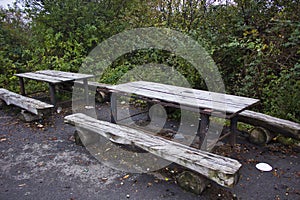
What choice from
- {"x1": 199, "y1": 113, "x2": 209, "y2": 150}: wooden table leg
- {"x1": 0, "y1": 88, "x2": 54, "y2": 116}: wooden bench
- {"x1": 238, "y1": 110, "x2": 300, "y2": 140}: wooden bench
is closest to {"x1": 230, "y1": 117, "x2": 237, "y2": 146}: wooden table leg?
{"x1": 238, "y1": 110, "x2": 300, "y2": 140}: wooden bench

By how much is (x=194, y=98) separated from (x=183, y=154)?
2.81 feet

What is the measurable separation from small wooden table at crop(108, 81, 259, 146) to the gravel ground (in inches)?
22.9

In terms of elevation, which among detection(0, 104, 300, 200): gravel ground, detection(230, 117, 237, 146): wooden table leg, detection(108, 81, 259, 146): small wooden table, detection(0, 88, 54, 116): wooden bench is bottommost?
detection(0, 104, 300, 200): gravel ground

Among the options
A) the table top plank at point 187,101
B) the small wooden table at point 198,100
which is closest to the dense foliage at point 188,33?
the small wooden table at point 198,100

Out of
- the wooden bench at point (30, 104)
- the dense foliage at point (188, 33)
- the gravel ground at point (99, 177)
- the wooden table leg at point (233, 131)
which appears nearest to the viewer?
the gravel ground at point (99, 177)

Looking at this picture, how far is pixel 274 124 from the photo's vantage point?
3279mm

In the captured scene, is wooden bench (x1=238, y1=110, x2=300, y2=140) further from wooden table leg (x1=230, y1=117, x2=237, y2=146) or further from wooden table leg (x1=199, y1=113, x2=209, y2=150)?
wooden table leg (x1=199, y1=113, x2=209, y2=150)

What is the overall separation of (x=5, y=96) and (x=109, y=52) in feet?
10.0

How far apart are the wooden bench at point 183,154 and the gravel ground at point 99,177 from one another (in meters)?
0.35

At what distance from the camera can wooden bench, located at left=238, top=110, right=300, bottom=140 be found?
10.2 ft

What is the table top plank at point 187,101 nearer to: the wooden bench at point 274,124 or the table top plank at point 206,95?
the table top plank at point 206,95

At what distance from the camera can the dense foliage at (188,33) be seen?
178 inches

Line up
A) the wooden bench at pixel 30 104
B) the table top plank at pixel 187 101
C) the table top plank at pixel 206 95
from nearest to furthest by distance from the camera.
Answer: the table top plank at pixel 187 101
the table top plank at pixel 206 95
the wooden bench at pixel 30 104

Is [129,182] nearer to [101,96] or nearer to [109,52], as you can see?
[101,96]
